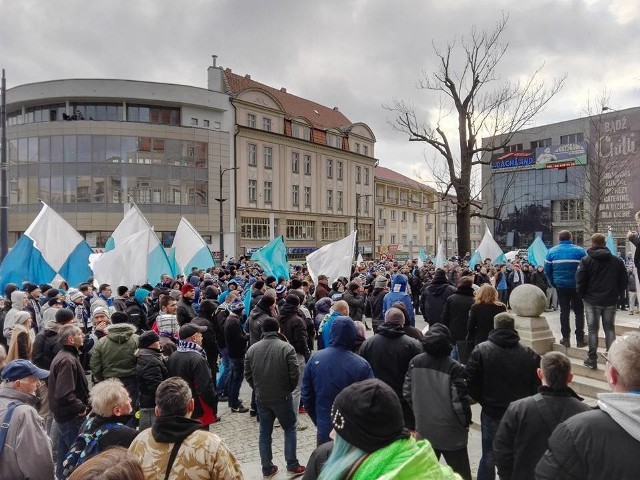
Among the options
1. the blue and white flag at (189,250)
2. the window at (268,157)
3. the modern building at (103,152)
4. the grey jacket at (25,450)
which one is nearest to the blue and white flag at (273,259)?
the blue and white flag at (189,250)

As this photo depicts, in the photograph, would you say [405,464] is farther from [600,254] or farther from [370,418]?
[600,254]

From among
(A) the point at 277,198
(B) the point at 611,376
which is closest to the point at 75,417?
(B) the point at 611,376

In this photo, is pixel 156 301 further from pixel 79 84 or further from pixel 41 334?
pixel 79 84

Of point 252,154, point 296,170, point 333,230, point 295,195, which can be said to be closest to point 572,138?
point 333,230

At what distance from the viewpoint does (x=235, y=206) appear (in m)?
43.2

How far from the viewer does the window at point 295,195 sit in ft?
161

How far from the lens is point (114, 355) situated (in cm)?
538

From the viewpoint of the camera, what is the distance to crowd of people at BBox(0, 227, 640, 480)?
2.07 meters

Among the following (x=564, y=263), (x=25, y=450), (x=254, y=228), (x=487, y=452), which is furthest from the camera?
(x=254, y=228)

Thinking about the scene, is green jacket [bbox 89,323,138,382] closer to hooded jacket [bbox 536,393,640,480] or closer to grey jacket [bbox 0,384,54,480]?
grey jacket [bbox 0,384,54,480]

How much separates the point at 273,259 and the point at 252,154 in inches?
1319

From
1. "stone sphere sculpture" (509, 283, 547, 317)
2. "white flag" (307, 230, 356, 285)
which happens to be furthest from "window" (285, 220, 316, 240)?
"stone sphere sculpture" (509, 283, 547, 317)

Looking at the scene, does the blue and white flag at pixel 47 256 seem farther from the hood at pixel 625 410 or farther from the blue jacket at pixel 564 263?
A: the hood at pixel 625 410

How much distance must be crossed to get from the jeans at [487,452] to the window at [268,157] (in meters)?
43.2
